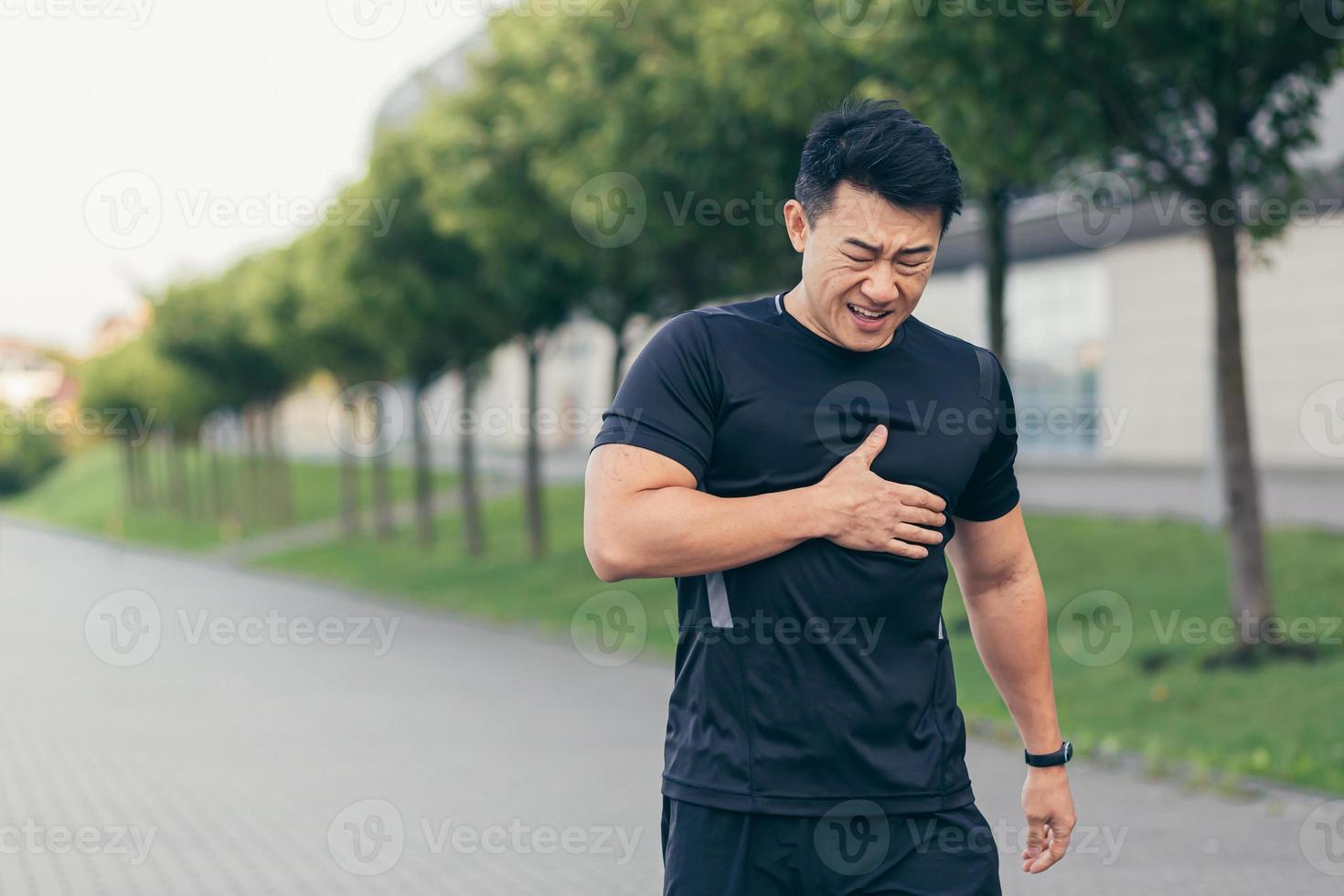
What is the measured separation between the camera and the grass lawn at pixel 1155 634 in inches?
364

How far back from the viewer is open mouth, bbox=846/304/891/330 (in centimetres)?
281

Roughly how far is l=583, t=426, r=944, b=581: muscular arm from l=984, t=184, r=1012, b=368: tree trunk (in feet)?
39.6

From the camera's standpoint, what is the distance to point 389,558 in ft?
96.3

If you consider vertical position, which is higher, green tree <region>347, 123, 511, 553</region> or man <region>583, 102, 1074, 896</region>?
green tree <region>347, 123, 511, 553</region>

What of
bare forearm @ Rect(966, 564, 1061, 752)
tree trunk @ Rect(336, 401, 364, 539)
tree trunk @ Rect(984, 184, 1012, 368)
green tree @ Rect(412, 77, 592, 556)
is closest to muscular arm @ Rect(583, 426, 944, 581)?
bare forearm @ Rect(966, 564, 1061, 752)

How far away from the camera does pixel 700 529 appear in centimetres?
270

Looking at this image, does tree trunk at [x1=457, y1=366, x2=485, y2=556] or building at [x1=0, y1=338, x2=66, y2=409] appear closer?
tree trunk at [x1=457, y1=366, x2=485, y2=556]

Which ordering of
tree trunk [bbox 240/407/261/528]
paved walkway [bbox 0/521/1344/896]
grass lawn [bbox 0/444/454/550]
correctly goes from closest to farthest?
paved walkway [bbox 0/521/1344/896]
grass lawn [bbox 0/444/454/550]
tree trunk [bbox 240/407/261/528]

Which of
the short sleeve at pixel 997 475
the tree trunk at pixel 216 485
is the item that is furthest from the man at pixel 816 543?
the tree trunk at pixel 216 485

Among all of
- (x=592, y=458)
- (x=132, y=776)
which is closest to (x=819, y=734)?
(x=592, y=458)

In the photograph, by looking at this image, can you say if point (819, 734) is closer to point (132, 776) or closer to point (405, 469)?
point (132, 776)

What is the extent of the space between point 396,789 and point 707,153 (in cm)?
895

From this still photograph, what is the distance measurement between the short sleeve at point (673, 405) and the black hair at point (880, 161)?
1.09ft

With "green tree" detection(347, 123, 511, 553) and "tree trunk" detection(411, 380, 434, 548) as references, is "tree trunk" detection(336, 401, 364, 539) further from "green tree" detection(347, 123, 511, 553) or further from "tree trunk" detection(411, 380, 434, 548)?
"green tree" detection(347, 123, 511, 553)
